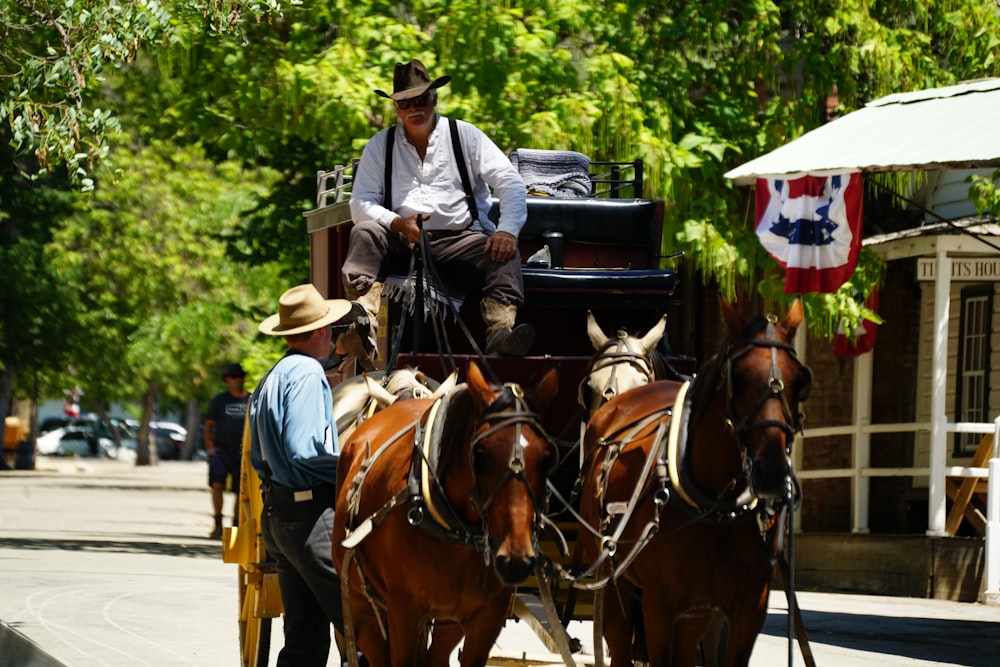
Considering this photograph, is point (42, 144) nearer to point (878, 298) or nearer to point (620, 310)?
point (620, 310)

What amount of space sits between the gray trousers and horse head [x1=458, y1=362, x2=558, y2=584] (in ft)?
8.03

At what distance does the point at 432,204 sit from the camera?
30.1 ft

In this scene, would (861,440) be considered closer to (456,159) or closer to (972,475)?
(972,475)

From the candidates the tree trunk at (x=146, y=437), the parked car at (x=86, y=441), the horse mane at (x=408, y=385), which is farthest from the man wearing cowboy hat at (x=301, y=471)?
the parked car at (x=86, y=441)

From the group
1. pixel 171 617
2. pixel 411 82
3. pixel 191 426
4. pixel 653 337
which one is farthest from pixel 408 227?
pixel 191 426

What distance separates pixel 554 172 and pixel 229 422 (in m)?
8.28

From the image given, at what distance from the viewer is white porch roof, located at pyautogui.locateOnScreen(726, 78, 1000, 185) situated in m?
11.0

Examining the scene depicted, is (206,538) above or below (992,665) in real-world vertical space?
below

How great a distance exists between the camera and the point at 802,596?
17719mm

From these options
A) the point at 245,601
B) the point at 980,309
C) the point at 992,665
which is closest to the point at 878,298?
the point at 980,309

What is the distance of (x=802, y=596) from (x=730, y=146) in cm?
484

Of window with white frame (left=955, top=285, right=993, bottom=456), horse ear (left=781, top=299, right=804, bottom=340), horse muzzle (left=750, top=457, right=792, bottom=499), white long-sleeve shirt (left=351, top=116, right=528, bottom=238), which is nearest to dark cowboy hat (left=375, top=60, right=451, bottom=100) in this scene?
white long-sleeve shirt (left=351, top=116, right=528, bottom=238)

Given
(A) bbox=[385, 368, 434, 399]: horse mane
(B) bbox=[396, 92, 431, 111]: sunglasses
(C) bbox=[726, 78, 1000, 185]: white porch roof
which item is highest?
(B) bbox=[396, 92, 431, 111]: sunglasses

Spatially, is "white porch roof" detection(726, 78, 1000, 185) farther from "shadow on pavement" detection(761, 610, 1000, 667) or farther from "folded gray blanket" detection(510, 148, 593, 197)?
"shadow on pavement" detection(761, 610, 1000, 667)
